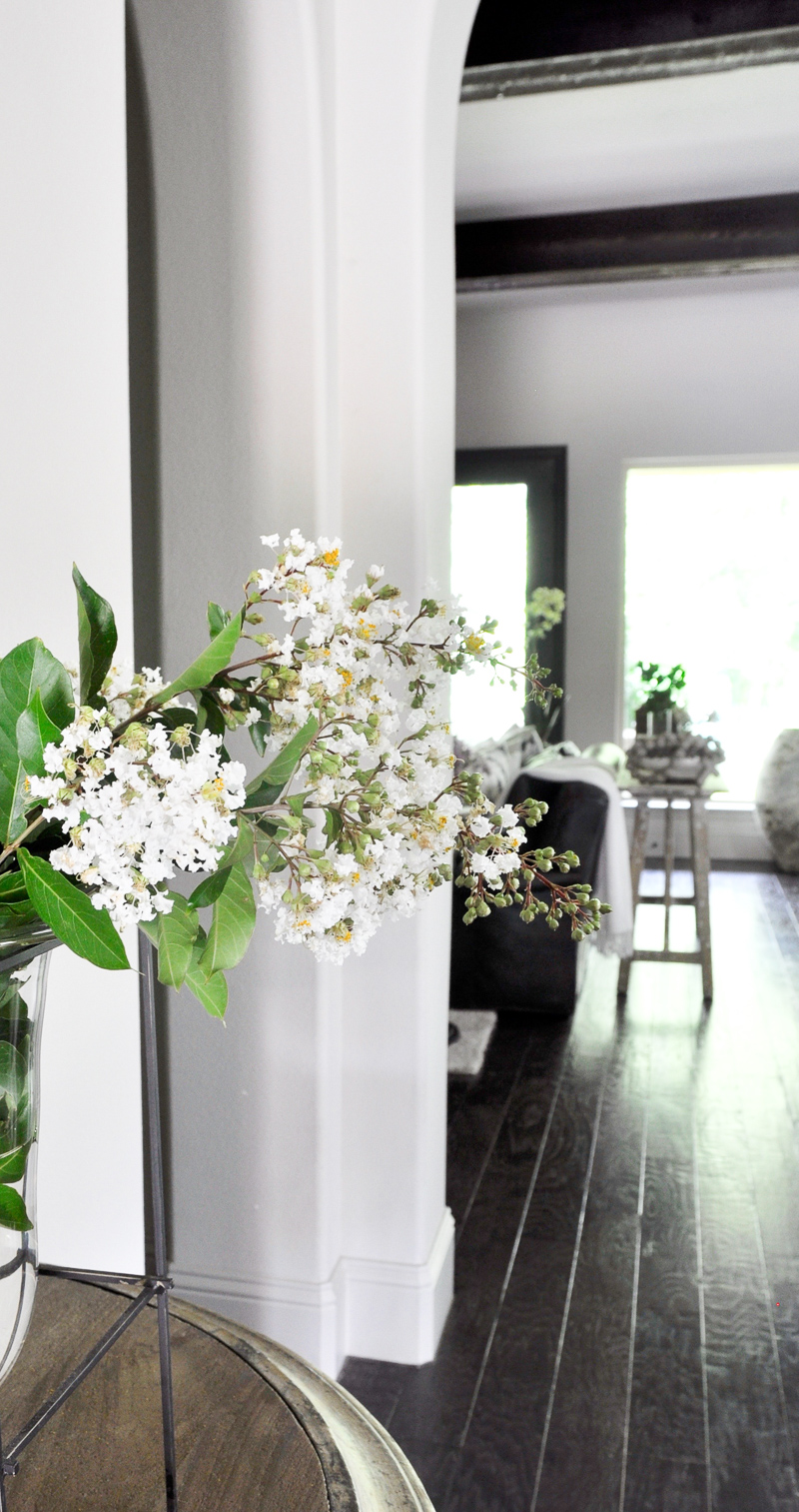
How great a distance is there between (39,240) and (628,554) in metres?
6.11

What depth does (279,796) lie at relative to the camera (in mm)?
703

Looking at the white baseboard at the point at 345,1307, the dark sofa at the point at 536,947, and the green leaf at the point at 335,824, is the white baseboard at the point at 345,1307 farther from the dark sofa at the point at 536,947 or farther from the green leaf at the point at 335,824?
the dark sofa at the point at 536,947

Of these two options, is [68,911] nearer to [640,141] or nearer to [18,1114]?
[18,1114]

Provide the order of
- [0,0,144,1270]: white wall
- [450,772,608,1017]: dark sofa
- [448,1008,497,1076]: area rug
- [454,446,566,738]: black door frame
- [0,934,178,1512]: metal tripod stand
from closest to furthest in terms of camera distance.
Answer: [0,934,178,1512]: metal tripod stand, [0,0,144,1270]: white wall, [448,1008,497,1076]: area rug, [450,772,608,1017]: dark sofa, [454,446,566,738]: black door frame

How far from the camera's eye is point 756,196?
5227mm

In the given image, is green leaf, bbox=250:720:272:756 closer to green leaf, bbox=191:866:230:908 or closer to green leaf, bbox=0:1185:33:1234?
green leaf, bbox=191:866:230:908

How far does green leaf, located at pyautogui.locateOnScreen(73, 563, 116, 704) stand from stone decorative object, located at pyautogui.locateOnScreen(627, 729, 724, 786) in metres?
3.85

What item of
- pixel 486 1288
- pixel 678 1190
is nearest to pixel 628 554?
pixel 678 1190

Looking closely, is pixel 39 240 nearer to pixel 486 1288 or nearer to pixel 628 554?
pixel 486 1288

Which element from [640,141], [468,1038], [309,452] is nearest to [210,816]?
[309,452]

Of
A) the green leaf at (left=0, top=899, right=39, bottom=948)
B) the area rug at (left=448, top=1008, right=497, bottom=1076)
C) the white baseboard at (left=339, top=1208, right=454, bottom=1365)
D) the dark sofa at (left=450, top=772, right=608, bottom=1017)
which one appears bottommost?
the area rug at (left=448, top=1008, right=497, bottom=1076)

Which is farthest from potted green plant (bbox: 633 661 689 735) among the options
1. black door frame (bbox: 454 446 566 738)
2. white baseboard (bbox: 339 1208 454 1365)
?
white baseboard (bbox: 339 1208 454 1365)

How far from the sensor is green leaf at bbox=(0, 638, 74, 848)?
0.63 metres

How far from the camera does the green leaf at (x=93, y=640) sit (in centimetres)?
65
